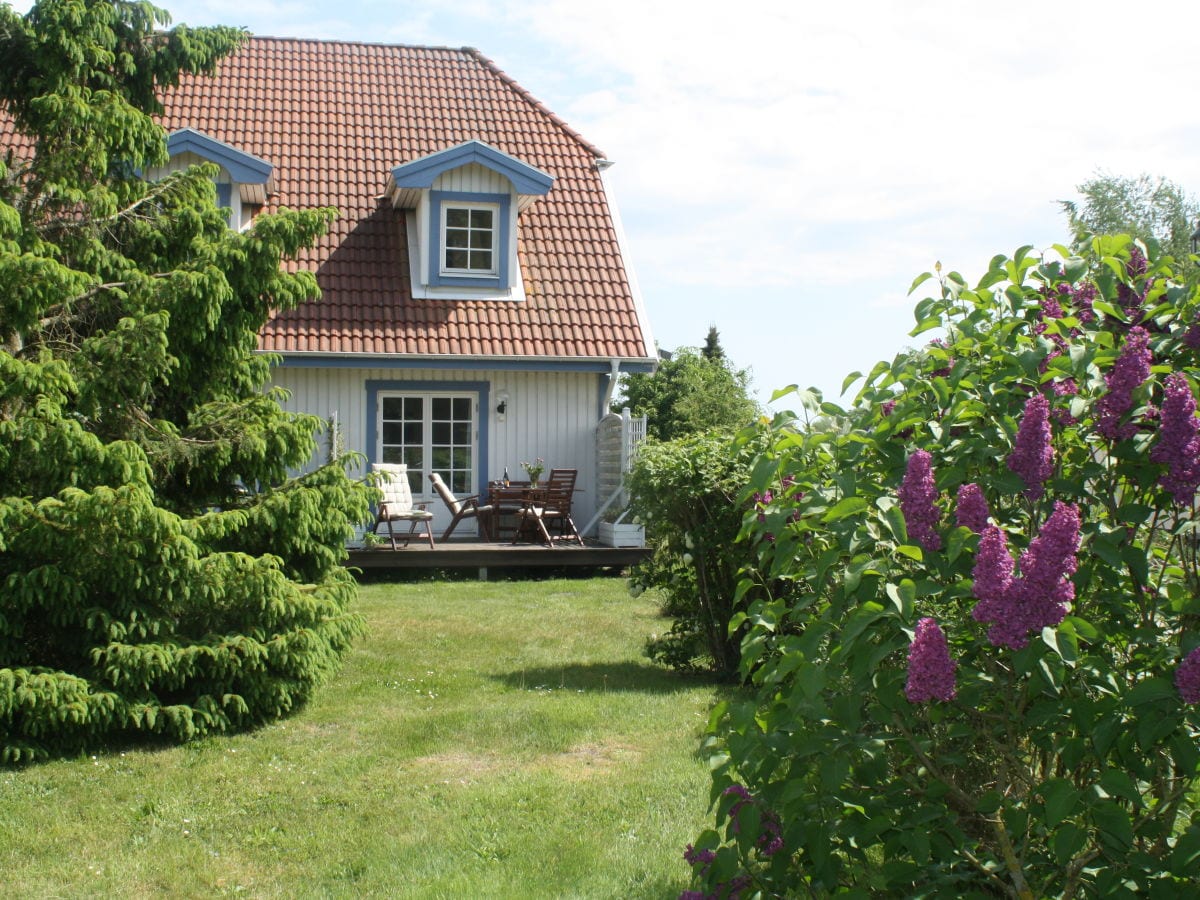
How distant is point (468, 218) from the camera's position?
53.1ft

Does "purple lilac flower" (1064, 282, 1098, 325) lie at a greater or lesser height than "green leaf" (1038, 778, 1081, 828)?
greater

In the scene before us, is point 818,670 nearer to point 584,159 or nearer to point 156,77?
point 156,77

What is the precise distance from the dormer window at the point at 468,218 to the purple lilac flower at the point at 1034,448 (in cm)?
1377

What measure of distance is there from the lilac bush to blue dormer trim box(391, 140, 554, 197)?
1307cm

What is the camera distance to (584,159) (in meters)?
18.0

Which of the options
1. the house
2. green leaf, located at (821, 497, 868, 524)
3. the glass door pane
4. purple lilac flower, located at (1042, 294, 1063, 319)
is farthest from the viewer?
the glass door pane

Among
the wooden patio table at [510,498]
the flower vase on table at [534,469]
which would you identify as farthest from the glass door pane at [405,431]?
the flower vase on table at [534,469]

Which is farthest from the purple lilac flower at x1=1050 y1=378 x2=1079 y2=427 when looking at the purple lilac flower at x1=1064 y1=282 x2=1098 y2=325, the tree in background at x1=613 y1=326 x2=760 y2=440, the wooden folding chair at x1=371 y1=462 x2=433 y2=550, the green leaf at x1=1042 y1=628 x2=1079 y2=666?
the tree in background at x1=613 y1=326 x2=760 y2=440

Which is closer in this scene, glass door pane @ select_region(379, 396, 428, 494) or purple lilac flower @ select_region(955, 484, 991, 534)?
purple lilac flower @ select_region(955, 484, 991, 534)

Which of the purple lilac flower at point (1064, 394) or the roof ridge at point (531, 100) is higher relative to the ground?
the roof ridge at point (531, 100)

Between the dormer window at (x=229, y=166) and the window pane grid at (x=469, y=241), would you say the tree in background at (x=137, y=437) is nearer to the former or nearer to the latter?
the dormer window at (x=229, y=166)

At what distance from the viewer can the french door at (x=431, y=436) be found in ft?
52.9

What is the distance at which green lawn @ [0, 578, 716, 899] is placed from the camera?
463 cm

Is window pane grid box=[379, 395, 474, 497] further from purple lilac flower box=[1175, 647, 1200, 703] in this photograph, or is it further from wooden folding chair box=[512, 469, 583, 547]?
purple lilac flower box=[1175, 647, 1200, 703]
